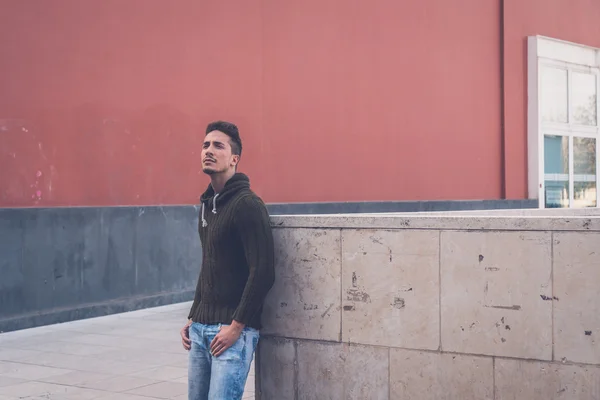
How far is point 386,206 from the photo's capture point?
15.6 metres

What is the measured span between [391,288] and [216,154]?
1247 mm

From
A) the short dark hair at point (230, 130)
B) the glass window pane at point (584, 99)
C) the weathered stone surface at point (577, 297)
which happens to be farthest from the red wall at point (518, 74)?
the short dark hair at point (230, 130)

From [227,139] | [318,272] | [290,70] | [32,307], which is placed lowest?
[32,307]

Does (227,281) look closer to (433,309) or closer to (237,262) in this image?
(237,262)

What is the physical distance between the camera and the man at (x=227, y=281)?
14.4 ft

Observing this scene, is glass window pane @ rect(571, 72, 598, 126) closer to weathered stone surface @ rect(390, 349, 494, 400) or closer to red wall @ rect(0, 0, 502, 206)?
red wall @ rect(0, 0, 502, 206)

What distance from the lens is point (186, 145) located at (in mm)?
12281

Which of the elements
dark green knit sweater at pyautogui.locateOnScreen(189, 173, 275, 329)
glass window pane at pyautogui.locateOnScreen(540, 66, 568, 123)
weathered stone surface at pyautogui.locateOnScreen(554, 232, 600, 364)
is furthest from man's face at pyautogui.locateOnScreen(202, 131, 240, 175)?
glass window pane at pyautogui.locateOnScreen(540, 66, 568, 123)

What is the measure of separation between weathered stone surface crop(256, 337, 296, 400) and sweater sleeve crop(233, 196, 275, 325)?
1058 millimetres

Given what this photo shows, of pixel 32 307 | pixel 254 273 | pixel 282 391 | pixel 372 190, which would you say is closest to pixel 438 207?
pixel 372 190

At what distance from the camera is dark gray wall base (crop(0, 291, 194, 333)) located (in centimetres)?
1005

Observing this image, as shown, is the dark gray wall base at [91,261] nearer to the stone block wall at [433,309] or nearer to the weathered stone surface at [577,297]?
the stone block wall at [433,309]

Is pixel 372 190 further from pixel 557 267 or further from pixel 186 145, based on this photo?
pixel 557 267

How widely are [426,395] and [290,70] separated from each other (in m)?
9.47
